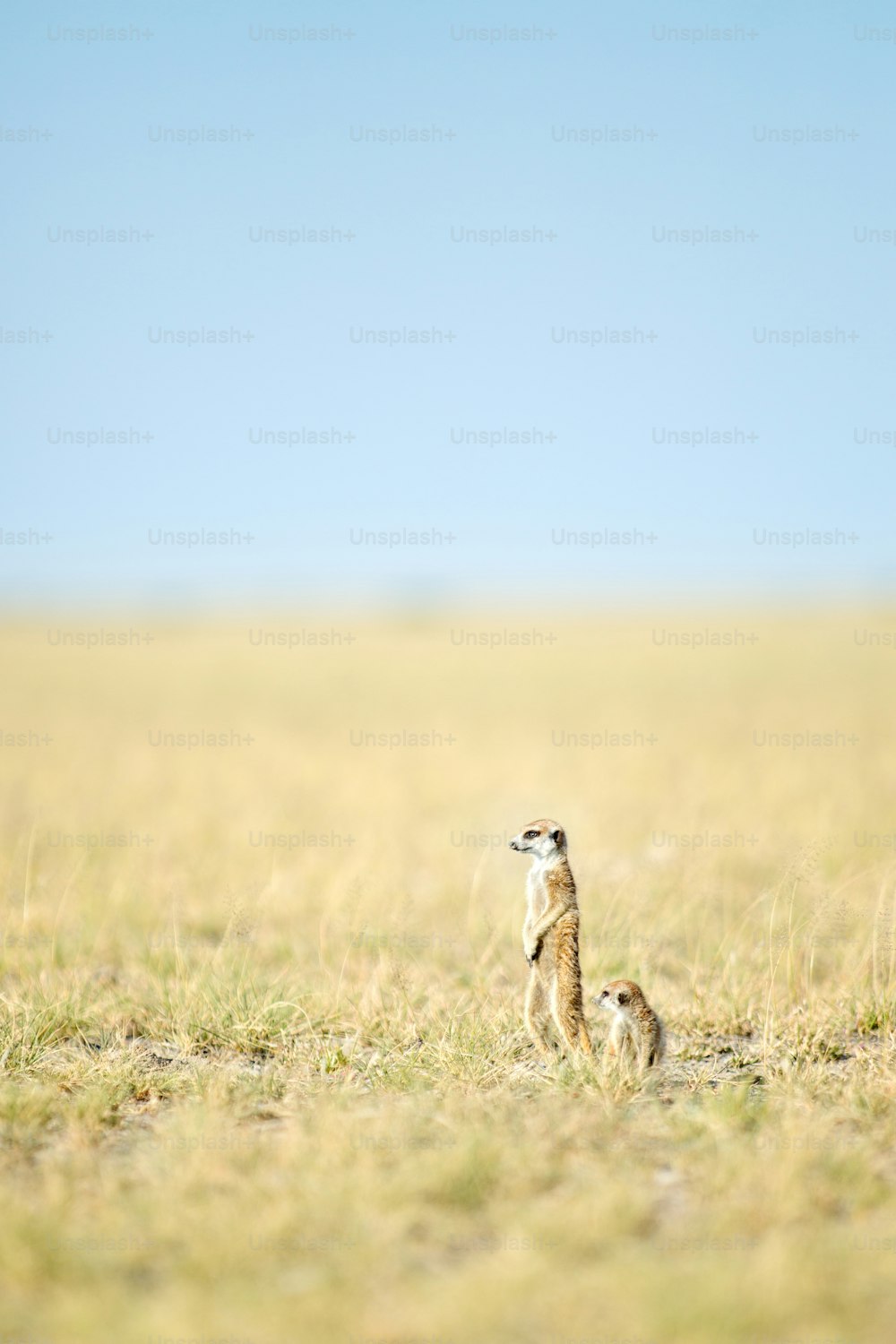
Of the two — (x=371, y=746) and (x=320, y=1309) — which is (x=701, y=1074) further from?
(x=371, y=746)

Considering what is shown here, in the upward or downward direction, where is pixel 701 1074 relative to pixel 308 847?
downward

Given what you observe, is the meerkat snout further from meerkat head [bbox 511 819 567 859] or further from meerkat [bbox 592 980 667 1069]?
meerkat [bbox 592 980 667 1069]

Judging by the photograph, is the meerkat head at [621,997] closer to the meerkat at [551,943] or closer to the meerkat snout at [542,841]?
the meerkat at [551,943]

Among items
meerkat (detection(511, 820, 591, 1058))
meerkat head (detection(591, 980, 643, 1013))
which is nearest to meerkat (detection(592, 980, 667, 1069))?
meerkat head (detection(591, 980, 643, 1013))

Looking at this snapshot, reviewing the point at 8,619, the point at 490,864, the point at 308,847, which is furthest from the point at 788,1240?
the point at 8,619

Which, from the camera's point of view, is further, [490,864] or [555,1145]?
[490,864]

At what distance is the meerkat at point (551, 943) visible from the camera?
4809 millimetres

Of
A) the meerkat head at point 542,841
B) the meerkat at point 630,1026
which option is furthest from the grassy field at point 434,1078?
the meerkat head at point 542,841

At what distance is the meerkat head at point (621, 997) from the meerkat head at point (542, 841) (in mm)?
668

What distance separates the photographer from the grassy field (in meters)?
3.12

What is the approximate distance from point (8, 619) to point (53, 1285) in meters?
83.2

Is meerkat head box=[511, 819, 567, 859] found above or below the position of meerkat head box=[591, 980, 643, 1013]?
above

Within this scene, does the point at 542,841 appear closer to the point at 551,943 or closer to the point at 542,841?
the point at 542,841

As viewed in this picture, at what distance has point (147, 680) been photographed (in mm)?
37844
